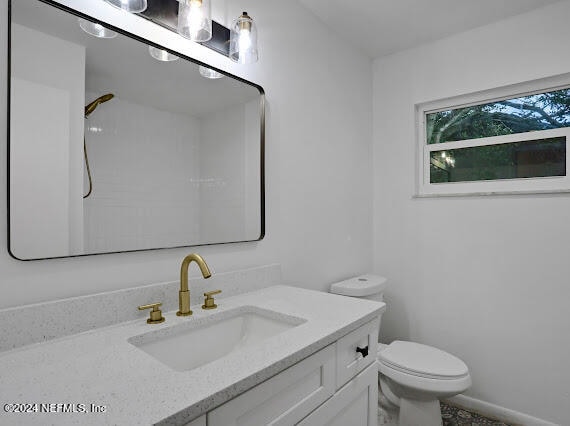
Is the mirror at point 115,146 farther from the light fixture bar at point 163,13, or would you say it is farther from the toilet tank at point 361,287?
the toilet tank at point 361,287

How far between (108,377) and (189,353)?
384 millimetres

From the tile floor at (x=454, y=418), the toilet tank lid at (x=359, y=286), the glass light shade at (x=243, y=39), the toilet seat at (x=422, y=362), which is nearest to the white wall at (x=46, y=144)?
the glass light shade at (x=243, y=39)

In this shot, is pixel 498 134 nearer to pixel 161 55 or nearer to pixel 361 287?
pixel 361 287

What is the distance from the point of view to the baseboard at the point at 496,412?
1.85m

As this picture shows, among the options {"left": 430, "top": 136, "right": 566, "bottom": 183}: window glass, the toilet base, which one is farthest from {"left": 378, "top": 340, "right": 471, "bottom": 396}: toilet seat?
{"left": 430, "top": 136, "right": 566, "bottom": 183}: window glass

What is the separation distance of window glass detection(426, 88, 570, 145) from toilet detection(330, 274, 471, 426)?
1405mm

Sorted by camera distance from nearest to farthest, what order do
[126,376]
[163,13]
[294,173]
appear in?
[126,376]
[163,13]
[294,173]

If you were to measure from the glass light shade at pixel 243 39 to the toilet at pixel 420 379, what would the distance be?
159 cm

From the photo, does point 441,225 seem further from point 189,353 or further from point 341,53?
point 189,353

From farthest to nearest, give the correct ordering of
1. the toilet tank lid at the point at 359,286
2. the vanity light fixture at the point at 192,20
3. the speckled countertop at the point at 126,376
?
the toilet tank lid at the point at 359,286 → the vanity light fixture at the point at 192,20 → the speckled countertop at the point at 126,376

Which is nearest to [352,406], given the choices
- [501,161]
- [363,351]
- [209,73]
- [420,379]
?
[363,351]

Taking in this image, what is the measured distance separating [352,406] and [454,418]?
4.11 feet

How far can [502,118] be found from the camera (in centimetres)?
208

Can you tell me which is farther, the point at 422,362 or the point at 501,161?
the point at 501,161
